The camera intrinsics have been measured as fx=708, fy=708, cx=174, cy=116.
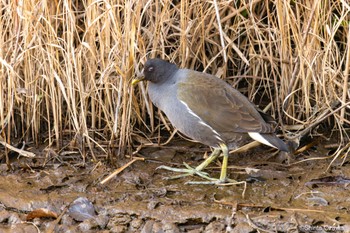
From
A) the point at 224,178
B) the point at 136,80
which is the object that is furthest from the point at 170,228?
the point at 136,80

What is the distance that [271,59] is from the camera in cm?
496

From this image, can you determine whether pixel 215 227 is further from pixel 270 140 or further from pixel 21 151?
pixel 21 151

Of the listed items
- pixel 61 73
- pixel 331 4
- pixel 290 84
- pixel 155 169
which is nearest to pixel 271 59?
pixel 290 84

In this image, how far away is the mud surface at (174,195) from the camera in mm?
4211

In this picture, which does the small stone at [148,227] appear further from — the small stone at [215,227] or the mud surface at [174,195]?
the small stone at [215,227]

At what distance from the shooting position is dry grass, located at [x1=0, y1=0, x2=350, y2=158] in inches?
187

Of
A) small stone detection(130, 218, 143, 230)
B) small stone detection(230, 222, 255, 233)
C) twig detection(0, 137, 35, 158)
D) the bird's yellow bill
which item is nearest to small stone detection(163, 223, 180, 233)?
small stone detection(130, 218, 143, 230)

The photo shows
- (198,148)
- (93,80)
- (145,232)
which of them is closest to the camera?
(145,232)

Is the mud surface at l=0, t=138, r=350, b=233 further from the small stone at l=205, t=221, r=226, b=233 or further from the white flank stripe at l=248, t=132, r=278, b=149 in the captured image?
the white flank stripe at l=248, t=132, r=278, b=149

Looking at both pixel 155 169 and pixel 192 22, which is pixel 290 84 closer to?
pixel 192 22

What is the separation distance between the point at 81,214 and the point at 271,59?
172 cm

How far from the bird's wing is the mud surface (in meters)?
0.34

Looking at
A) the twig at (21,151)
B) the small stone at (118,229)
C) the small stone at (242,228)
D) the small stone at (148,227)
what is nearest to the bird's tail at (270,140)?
the small stone at (242,228)

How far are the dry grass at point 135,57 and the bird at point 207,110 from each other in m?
0.22
